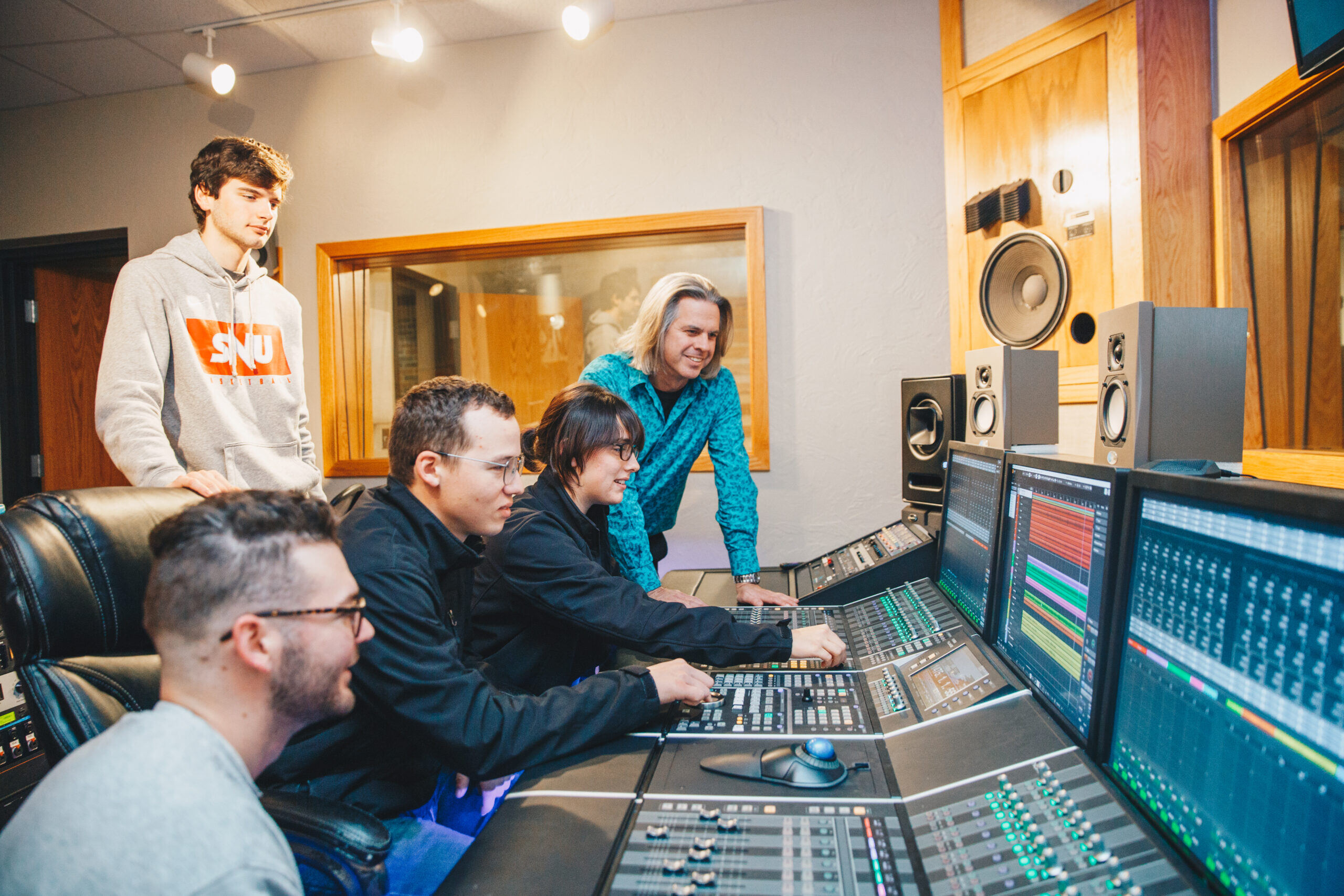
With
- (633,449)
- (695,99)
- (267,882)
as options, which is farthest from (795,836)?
(695,99)

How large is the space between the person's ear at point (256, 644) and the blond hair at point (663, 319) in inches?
54.7

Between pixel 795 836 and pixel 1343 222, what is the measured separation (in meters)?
2.40

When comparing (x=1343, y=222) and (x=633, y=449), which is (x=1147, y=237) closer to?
(x=1343, y=222)

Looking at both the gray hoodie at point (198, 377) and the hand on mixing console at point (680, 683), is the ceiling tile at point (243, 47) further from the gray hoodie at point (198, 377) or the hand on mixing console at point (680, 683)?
the hand on mixing console at point (680, 683)

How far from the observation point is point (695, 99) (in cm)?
308

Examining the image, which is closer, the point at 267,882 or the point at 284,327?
the point at 267,882

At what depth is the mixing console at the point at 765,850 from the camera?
651 millimetres

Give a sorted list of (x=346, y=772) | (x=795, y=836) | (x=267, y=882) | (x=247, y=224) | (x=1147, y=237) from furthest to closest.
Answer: (x=1147, y=237)
(x=247, y=224)
(x=346, y=772)
(x=795, y=836)
(x=267, y=882)

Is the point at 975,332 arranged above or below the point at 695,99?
below

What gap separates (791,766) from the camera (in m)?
0.83

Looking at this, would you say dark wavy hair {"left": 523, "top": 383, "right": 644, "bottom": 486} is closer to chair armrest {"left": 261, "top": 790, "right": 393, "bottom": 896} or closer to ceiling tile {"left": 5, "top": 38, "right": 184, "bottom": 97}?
chair armrest {"left": 261, "top": 790, "right": 393, "bottom": 896}

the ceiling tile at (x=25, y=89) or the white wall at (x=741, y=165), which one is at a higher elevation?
the ceiling tile at (x=25, y=89)

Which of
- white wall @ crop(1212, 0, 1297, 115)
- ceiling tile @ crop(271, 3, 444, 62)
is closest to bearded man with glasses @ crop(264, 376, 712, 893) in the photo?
white wall @ crop(1212, 0, 1297, 115)

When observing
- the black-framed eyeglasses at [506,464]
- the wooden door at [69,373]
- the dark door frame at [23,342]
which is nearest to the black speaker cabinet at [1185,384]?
the black-framed eyeglasses at [506,464]
